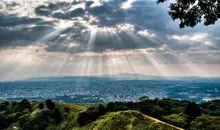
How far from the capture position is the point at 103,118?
83.8m

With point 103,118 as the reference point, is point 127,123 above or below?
below

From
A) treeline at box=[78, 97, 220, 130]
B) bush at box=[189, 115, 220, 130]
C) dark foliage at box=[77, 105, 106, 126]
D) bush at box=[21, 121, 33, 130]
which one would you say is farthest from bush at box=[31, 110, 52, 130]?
bush at box=[189, 115, 220, 130]

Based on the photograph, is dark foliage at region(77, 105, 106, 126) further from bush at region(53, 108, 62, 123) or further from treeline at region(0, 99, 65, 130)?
treeline at region(0, 99, 65, 130)

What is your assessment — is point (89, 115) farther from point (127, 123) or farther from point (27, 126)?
point (27, 126)

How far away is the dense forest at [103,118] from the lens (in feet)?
249

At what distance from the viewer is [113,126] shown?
75.4 m

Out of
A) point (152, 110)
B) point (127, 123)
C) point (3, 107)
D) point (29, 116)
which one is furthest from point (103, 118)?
point (3, 107)

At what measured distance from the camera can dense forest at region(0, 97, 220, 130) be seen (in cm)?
7588

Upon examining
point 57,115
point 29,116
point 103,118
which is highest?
point 103,118

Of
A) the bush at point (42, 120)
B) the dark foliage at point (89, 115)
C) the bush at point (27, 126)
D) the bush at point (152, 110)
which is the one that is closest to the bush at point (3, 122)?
the bush at point (27, 126)

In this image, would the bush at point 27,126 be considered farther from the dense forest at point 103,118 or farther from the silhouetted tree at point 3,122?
the silhouetted tree at point 3,122

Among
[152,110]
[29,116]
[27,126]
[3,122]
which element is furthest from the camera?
[3,122]

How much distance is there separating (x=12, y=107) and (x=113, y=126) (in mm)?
70014

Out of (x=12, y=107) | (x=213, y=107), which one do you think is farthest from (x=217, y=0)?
(x=213, y=107)
